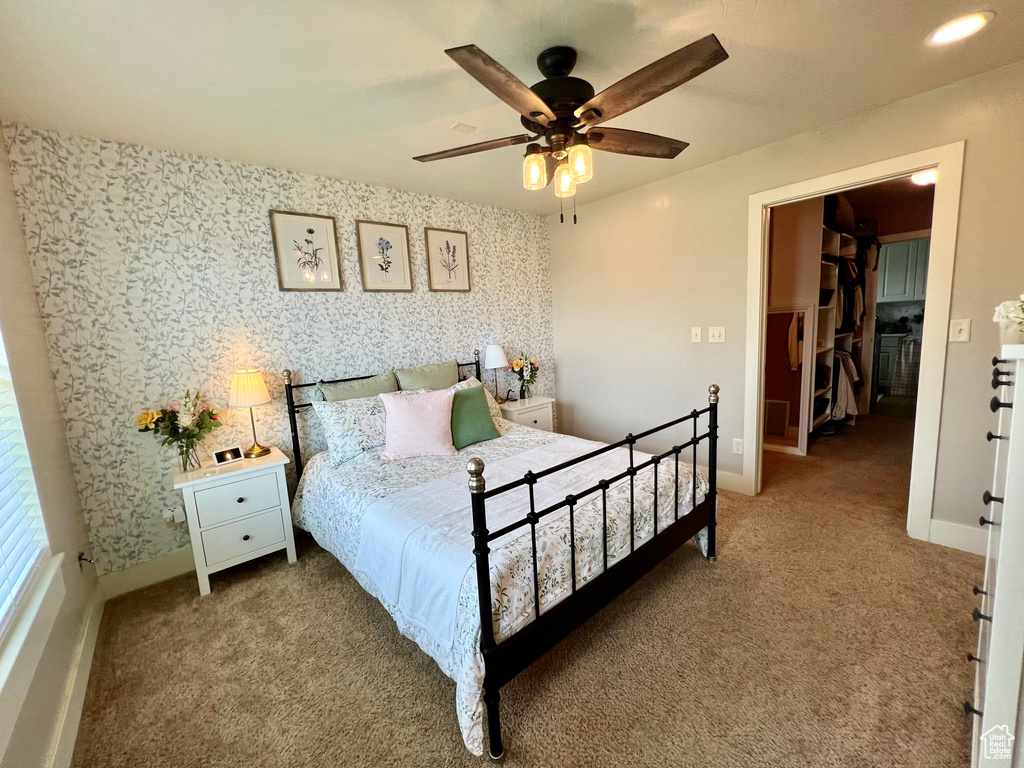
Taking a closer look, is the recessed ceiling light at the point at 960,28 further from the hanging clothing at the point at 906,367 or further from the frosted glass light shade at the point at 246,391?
the hanging clothing at the point at 906,367

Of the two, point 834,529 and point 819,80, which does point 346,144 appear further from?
point 834,529

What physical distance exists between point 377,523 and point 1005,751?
2.09m

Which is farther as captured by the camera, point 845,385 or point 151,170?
point 845,385

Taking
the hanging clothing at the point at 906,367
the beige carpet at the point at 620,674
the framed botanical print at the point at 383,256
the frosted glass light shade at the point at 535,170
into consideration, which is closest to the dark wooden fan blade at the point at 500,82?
the frosted glass light shade at the point at 535,170

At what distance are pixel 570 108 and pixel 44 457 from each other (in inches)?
104

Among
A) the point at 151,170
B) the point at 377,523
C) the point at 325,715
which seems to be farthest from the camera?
the point at 151,170

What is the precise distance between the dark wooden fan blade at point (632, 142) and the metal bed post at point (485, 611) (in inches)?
52.8

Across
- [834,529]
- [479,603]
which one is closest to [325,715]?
[479,603]

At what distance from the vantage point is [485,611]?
1331 mm

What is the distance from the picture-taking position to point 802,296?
380 centimetres

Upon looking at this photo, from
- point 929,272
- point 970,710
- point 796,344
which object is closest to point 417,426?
point 970,710

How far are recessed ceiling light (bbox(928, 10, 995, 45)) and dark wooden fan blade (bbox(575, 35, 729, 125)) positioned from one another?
45.5 inches

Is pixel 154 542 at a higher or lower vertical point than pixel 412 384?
lower

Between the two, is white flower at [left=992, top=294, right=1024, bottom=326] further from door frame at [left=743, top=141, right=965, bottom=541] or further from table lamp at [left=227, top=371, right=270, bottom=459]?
table lamp at [left=227, top=371, right=270, bottom=459]
